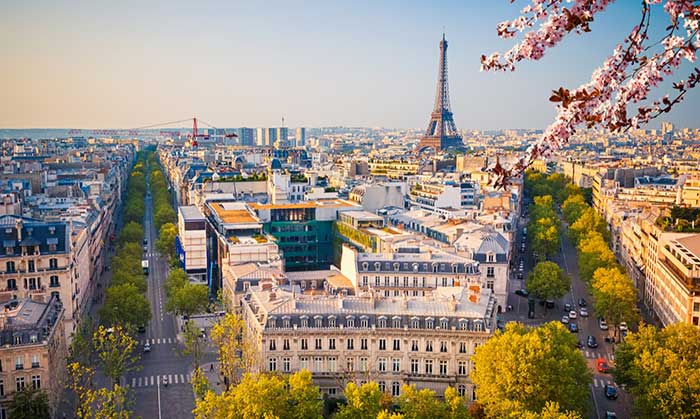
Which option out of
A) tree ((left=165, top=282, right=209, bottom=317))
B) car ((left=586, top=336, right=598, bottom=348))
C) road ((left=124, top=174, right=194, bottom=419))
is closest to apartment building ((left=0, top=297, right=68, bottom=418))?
road ((left=124, top=174, right=194, bottom=419))

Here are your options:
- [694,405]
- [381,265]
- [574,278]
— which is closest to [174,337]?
[381,265]

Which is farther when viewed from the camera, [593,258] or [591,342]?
[593,258]

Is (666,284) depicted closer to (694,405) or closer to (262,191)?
(694,405)

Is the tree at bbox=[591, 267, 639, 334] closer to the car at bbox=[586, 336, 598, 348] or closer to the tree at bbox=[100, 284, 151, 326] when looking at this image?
the car at bbox=[586, 336, 598, 348]

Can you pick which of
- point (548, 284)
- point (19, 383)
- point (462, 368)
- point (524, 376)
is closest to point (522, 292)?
point (548, 284)

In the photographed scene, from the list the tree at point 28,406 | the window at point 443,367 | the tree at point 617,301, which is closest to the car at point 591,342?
the tree at point 617,301

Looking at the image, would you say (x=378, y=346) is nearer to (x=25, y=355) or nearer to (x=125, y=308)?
(x=25, y=355)
